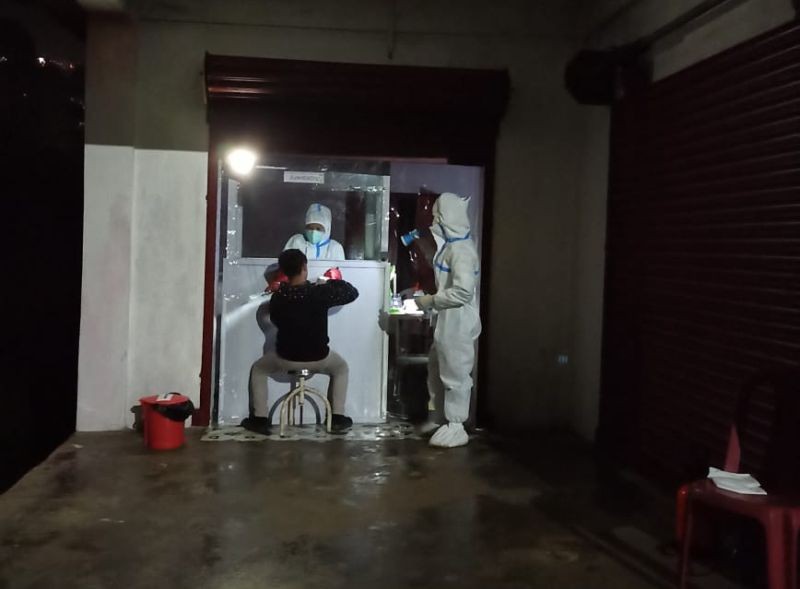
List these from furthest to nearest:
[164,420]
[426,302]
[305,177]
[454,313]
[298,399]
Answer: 1. [305,177]
2. [298,399]
3. [426,302]
4. [454,313]
5. [164,420]

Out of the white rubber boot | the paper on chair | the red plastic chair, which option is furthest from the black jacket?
the paper on chair

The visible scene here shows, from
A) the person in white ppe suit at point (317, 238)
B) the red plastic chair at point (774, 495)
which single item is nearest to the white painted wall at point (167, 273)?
the person in white ppe suit at point (317, 238)

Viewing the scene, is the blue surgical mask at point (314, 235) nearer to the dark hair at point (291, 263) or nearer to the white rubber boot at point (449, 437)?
the dark hair at point (291, 263)

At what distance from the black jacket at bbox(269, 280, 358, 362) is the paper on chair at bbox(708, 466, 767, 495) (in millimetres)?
2843

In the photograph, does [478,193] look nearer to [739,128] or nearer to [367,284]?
[367,284]

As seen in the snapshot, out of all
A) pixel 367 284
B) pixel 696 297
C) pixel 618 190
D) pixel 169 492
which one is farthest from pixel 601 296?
pixel 169 492

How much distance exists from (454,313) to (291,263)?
1.15m

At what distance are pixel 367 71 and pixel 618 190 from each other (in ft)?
6.30

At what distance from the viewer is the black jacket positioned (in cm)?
484

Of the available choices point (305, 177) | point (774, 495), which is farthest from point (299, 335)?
point (774, 495)

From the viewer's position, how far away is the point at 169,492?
3.81m

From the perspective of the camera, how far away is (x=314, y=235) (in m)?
5.44

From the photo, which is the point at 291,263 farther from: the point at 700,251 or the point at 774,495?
the point at 774,495

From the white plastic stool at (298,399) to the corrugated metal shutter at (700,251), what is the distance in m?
1.91
